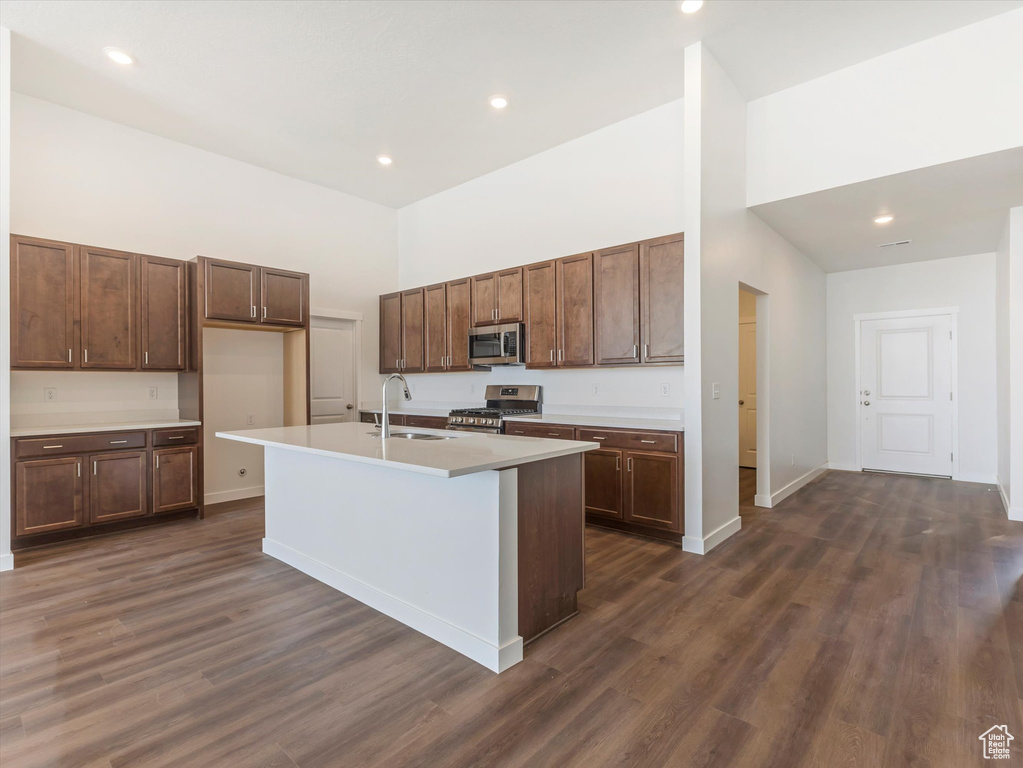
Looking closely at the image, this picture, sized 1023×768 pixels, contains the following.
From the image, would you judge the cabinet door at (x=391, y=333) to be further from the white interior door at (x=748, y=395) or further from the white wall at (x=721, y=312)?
the white interior door at (x=748, y=395)

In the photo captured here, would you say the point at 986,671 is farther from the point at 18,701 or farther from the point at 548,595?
the point at 18,701

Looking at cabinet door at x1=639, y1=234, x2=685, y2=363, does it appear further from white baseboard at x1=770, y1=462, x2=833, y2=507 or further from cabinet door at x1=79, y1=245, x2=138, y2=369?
cabinet door at x1=79, y1=245, x2=138, y2=369

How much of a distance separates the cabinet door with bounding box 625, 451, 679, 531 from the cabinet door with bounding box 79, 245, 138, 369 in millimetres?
4334

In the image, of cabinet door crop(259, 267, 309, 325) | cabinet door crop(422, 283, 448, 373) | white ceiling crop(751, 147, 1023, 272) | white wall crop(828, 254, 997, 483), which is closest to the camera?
white ceiling crop(751, 147, 1023, 272)

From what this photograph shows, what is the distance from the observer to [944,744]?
1.72m

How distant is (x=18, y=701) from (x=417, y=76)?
14.0ft

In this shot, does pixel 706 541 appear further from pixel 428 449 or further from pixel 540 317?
pixel 540 317

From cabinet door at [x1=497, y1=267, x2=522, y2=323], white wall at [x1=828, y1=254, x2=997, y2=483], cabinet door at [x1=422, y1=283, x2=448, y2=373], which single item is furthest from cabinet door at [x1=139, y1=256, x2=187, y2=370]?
white wall at [x1=828, y1=254, x2=997, y2=483]

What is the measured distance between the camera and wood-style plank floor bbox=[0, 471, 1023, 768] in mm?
1713

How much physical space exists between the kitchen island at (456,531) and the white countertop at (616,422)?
53.6 inches

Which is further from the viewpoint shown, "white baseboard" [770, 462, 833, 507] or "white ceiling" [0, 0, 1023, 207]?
"white baseboard" [770, 462, 833, 507]

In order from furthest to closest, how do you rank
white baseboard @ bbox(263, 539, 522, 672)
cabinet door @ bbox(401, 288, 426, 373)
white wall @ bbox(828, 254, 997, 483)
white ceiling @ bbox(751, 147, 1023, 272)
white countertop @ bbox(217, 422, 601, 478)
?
cabinet door @ bbox(401, 288, 426, 373) → white wall @ bbox(828, 254, 997, 483) → white ceiling @ bbox(751, 147, 1023, 272) → white baseboard @ bbox(263, 539, 522, 672) → white countertop @ bbox(217, 422, 601, 478)

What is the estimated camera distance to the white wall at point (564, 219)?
450 centimetres

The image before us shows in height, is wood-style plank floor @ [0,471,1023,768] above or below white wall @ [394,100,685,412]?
below
